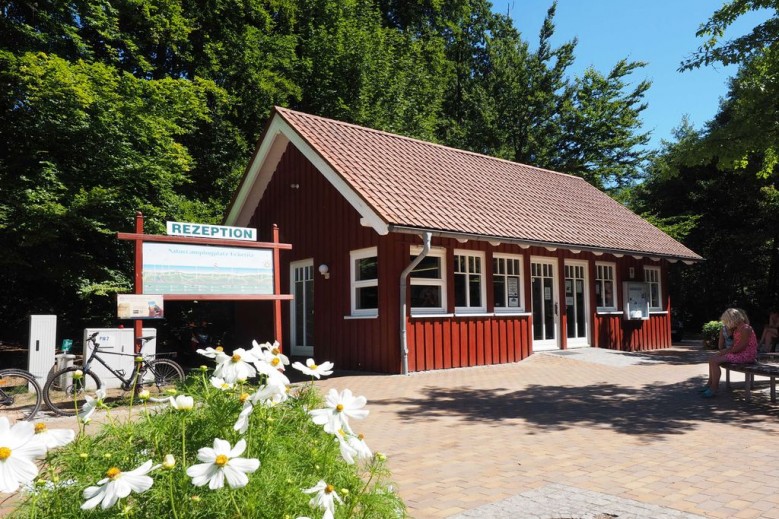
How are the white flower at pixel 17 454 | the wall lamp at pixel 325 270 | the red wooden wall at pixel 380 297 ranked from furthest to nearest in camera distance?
the wall lamp at pixel 325 270, the red wooden wall at pixel 380 297, the white flower at pixel 17 454

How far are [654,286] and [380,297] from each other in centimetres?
1096

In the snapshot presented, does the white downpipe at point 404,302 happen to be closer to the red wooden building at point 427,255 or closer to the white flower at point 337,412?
the red wooden building at point 427,255

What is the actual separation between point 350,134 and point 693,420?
35.5 feet

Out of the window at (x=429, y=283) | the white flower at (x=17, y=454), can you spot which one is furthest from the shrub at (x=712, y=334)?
the white flower at (x=17, y=454)

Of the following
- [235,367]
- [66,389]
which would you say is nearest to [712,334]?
[66,389]

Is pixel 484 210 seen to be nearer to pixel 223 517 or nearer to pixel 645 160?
pixel 223 517

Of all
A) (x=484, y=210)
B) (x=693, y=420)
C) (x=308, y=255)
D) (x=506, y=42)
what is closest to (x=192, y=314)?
(x=308, y=255)

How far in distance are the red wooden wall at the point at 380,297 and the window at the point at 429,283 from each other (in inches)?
6.8

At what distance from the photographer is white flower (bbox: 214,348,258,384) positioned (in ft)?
8.60

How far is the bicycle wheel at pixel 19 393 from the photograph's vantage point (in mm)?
8203

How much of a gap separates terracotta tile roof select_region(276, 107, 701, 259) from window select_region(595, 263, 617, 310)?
85 cm

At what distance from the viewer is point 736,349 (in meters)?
8.98

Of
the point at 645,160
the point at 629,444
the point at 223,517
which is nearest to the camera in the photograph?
the point at 223,517

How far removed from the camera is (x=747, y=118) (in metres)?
11.6
